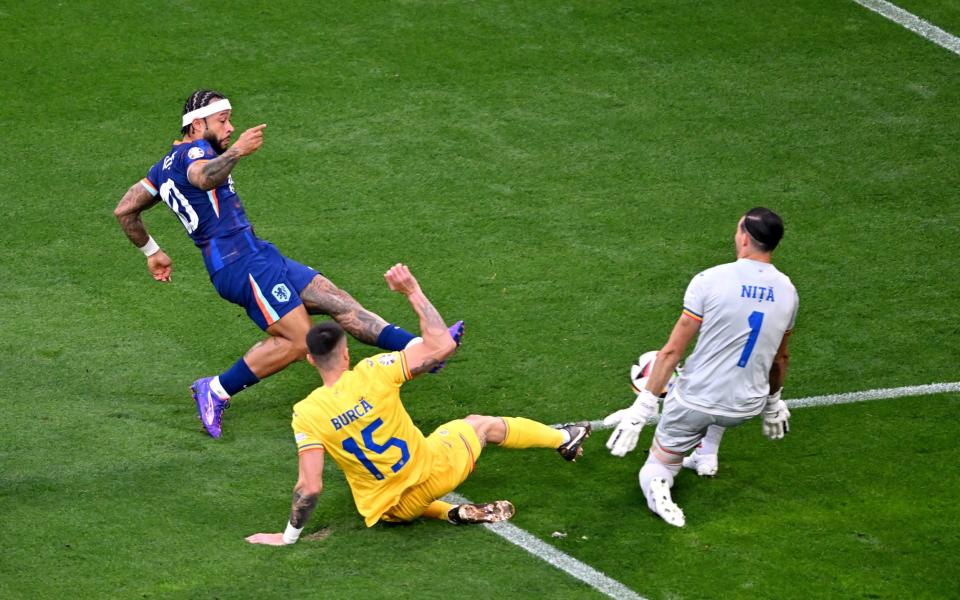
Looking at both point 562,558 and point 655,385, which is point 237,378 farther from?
point 655,385

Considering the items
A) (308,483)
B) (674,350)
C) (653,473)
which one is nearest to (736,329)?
(674,350)

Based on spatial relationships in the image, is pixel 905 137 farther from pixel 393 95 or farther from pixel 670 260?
pixel 393 95

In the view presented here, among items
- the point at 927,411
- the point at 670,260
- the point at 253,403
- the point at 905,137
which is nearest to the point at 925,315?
the point at 927,411

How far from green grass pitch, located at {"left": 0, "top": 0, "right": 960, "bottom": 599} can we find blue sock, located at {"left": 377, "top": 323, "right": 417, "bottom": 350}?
1.63 feet

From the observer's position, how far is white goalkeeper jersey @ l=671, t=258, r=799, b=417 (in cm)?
707

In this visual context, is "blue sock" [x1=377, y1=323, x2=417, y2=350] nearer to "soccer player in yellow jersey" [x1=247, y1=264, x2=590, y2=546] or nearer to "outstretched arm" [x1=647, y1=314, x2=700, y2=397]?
"soccer player in yellow jersey" [x1=247, y1=264, x2=590, y2=546]

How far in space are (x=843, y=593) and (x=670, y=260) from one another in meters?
4.05

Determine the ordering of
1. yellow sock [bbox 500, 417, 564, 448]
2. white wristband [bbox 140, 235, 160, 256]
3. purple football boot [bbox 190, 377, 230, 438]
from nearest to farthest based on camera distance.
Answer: yellow sock [bbox 500, 417, 564, 448] < purple football boot [bbox 190, 377, 230, 438] < white wristband [bbox 140, 235, 160, 256]

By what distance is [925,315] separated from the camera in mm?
9594

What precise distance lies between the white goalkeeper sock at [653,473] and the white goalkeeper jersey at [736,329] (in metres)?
0.49

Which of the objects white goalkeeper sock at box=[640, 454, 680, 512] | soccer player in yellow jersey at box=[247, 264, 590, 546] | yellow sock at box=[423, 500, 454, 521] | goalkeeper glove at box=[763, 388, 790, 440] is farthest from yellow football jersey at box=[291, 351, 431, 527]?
goalkeeper glove at box=[763, 388, 790, 440]

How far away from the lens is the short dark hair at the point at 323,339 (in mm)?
6848

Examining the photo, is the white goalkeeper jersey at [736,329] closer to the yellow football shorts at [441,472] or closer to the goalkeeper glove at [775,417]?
the goalkeeper glove at [775,417]

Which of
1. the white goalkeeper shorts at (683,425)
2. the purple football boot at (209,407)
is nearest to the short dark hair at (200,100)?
the purple football boot at (209,407)
